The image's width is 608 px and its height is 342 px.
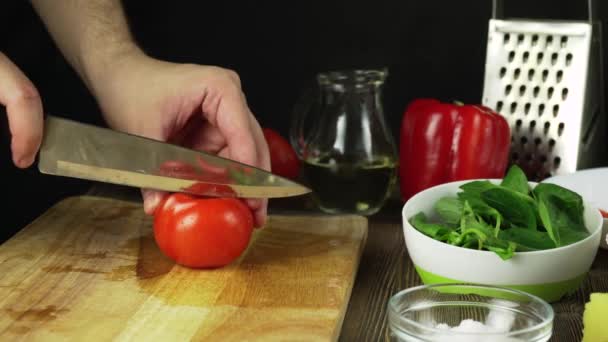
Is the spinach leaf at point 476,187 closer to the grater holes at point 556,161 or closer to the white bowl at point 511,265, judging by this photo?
the white bowl at point 511,265

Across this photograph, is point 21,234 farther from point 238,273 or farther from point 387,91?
point 387,91

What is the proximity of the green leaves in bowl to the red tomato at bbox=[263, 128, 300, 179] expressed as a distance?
17.9 inches

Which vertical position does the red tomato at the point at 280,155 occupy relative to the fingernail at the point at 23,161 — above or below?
below

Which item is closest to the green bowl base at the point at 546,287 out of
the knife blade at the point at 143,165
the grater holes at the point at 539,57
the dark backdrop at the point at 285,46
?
the knife blade at the point at 143,165

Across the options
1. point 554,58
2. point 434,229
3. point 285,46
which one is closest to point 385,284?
point 434,229

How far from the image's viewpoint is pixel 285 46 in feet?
6.16

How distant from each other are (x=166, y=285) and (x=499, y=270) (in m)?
0.43

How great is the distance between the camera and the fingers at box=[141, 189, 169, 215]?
133 centimetres

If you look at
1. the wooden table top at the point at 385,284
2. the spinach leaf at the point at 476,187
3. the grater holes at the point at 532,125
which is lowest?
the wooden table top at the point at 385,284

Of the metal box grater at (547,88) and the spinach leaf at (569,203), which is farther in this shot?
the metal box grater at (547,88)

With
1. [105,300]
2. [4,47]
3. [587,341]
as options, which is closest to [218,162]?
[105,300]

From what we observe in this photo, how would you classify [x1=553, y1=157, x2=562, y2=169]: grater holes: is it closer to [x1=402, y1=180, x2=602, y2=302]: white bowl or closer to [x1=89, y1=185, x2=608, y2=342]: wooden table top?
[x1=89, y1=185, x2=608, y2=342]: wooden table top

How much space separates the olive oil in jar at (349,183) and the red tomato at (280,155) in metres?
0.10

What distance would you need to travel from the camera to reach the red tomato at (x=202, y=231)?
1.21 metres
